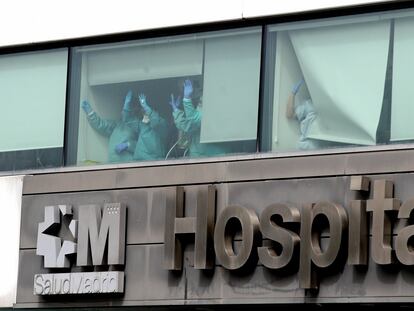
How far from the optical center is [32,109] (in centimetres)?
1730

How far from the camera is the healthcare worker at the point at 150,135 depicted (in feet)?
53.1

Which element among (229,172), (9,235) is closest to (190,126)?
(229,172)

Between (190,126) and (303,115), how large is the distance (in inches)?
57.4

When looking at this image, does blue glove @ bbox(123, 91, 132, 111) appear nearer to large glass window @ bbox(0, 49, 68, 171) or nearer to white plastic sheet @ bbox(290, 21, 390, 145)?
large glass window @ bbox(0, 49, 68, 171)

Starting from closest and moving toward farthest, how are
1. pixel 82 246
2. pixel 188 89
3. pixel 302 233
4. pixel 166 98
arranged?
pixel 302 233
pixel 82 246
pixel 188 89
pixel 166 98

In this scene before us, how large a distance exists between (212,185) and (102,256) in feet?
4.99

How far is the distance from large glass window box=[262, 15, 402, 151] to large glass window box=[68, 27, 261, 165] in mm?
334

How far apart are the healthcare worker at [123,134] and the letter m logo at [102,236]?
92cm

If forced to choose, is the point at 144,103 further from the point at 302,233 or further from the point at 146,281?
the point at 302,233

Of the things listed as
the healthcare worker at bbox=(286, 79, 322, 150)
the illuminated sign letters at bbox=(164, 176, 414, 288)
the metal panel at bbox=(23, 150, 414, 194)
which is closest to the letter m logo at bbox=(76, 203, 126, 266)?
the metal panel at bbox=(23, 150, 414, 194)

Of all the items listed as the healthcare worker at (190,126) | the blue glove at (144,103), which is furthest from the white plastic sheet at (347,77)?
the blue glove at (144,103)

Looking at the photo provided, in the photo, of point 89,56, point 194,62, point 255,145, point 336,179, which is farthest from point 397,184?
point 89,56

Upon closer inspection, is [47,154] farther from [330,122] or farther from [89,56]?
[330,122]

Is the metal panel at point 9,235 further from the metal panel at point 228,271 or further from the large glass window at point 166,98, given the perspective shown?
the large glass window at point 166,98
